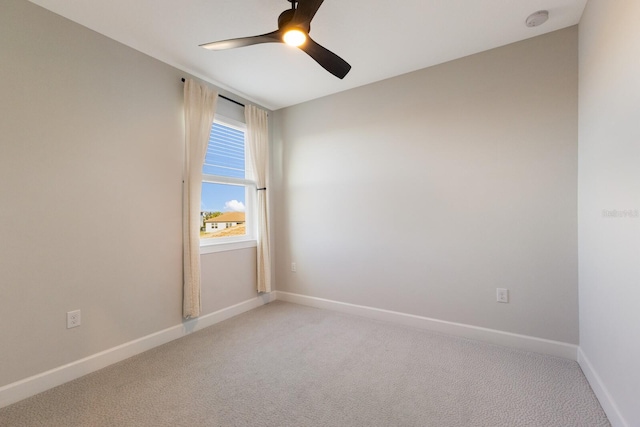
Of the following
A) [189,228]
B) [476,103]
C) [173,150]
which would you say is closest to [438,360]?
[476,103]

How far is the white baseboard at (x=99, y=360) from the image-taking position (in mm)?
1695

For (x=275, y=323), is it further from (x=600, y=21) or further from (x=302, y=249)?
(x=600, y=21)

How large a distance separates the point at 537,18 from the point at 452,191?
1.36 meters

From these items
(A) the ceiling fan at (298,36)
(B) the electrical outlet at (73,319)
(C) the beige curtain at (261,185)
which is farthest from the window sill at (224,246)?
(A) the ceiling fan at (298,36)

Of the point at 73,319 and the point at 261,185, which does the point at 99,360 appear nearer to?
the point at 73,319

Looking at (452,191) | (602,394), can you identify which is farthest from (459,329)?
(452,191)

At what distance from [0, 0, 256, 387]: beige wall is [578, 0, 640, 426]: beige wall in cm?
305

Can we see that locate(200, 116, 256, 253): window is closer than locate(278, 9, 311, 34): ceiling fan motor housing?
No

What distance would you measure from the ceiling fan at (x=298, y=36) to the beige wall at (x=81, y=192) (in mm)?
1022

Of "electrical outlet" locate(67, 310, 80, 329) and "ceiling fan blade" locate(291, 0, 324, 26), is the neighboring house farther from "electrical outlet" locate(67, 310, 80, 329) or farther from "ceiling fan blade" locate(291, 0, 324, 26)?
"ceiling fan blade" locate(291, 0, 324, 26)

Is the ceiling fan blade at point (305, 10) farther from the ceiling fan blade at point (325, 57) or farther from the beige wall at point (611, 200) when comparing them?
the beige wall at point (611, 200)

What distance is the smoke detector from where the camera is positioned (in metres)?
1.92

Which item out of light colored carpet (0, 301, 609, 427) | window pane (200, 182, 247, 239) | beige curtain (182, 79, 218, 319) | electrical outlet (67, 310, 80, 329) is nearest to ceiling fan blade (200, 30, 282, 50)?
beige curtain (182, 79, 218, 319)

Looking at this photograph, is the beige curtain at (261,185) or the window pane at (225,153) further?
the beige curtain at (261,185)
